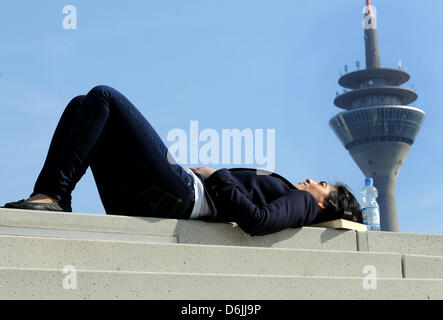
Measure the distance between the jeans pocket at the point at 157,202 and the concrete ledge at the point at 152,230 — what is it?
66 mm

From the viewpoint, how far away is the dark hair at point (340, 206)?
4.13m

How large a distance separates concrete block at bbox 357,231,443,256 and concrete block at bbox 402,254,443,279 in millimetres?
212

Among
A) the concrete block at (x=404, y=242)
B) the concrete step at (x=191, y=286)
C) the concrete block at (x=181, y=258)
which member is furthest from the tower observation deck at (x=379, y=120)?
the concrete step at (x=191, y=286)

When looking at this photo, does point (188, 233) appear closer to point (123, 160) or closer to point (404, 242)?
point (123, 160)

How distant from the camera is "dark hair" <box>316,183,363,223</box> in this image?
4.13 m

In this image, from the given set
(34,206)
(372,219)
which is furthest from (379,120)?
(34,206)

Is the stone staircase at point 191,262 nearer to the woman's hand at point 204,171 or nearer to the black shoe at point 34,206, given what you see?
the black shoe at point 34,206

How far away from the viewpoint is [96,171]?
12.9ft

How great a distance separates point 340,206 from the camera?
414 cm

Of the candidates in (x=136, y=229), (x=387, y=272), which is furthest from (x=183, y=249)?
(x=387, y=272)
